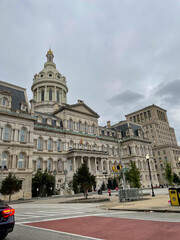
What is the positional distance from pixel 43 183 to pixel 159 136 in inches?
3267

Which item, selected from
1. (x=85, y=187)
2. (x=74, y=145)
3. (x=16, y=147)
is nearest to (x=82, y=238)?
(x=85, y=187)

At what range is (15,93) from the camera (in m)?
44.6

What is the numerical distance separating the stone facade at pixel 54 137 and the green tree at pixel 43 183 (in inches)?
59.6

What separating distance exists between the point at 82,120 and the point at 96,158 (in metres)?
12.5

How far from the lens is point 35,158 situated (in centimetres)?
4691

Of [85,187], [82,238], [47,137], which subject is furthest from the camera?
[47,137]

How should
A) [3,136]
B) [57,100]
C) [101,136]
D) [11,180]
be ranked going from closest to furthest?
[11,180] → [3,136] → [101,136] → [57,100]

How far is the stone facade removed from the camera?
39844 mm

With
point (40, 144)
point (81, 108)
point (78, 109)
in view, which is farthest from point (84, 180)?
point (81, 108)

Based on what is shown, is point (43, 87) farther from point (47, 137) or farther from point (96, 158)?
point (96, 158)

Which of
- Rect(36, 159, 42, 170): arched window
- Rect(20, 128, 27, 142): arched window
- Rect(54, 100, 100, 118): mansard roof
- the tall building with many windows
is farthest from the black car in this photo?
the tall building with many windows

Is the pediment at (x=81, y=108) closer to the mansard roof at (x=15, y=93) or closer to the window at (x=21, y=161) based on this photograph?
the mansard roof at (x=15, y=93)

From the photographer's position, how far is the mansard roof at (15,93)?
4225cm

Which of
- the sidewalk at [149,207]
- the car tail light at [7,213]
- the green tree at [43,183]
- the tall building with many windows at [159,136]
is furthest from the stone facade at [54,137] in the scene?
the car tail light at [7,213]
